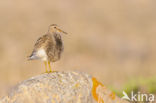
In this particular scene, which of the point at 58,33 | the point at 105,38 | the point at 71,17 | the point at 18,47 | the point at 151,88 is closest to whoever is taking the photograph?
the point at 58,33

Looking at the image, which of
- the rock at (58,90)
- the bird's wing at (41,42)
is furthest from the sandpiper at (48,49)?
the rock at (58,90)

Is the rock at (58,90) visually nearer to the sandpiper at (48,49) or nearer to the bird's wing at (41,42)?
the sandpiper at (48,49)

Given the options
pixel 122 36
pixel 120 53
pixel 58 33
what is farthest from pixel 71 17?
pixel 58 33

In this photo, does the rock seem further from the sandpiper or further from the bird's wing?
the bird's wing

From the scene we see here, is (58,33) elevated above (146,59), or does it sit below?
above

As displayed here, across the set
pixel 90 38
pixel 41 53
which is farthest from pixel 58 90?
pixel 90 38

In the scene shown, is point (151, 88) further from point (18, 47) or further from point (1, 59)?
point (18, 47)
